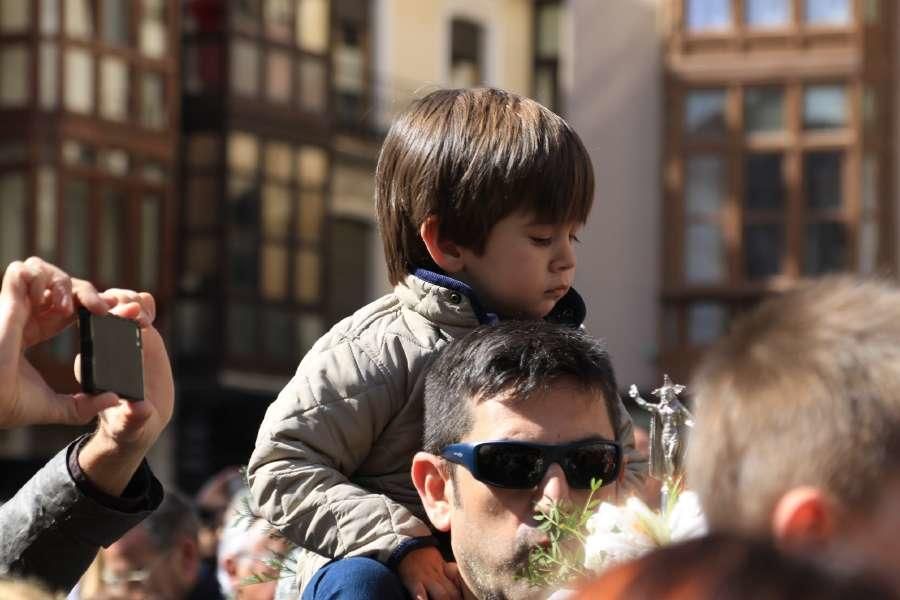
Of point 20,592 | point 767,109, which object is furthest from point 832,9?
A: point 20,592

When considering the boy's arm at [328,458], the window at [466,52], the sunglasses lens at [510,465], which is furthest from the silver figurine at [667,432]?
the window at [466,52]

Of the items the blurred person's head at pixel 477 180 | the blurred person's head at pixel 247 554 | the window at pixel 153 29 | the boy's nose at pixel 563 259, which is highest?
the window at pixel 153 29

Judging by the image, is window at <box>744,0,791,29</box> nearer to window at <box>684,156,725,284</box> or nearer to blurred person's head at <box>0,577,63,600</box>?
window at <box>684,156,725,284</box>

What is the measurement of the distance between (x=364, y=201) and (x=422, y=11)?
3094mm

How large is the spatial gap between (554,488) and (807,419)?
4.49 feet

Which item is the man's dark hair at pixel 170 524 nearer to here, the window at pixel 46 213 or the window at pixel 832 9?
the window at pixel 46 213

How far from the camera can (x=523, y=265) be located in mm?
3949

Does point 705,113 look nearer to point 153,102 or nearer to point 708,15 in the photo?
point 708,15

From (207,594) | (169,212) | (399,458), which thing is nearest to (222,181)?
(169,212)

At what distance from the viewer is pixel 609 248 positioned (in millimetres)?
33062

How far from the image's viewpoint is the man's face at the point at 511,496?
11.9 ft

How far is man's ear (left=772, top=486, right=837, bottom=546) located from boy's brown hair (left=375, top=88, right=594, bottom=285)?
1.73 metres

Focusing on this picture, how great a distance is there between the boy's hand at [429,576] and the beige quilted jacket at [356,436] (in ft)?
0.12

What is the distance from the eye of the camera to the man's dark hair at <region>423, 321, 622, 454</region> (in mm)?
3770
